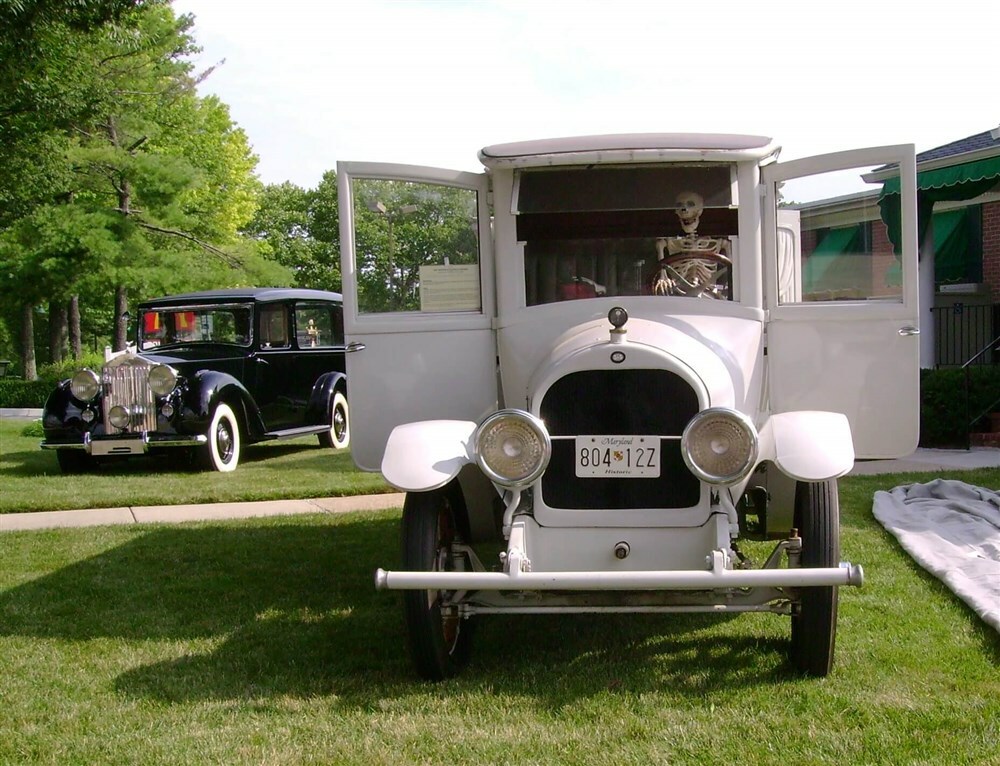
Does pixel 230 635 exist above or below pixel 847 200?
below

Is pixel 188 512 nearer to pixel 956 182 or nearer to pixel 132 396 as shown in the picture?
pixel 132 396

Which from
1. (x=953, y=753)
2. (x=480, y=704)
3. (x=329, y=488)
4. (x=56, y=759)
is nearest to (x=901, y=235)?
(x=953, y=753)

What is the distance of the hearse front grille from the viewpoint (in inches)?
440

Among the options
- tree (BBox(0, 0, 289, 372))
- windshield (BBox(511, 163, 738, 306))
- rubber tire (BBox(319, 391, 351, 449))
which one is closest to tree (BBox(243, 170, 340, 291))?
tree (BBox(0, 0, 289, 372))

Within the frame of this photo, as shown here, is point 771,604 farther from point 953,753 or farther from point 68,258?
point 68,258

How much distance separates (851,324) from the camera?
5203 mm

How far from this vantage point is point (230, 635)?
5184mm

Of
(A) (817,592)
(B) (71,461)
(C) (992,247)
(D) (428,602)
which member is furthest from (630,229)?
(C) (992,247)

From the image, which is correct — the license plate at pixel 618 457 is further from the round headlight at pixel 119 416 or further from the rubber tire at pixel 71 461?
the rubber tire at pixel 71 461

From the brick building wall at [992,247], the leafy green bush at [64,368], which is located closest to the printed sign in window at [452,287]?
the brick building wall at [992,247]

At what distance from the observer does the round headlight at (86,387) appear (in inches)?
445

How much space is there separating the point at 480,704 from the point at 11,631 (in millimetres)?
2645

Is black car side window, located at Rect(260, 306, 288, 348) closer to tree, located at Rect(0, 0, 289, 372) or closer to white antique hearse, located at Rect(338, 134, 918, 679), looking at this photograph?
white antique hearse, located at Rect(338, 134, 918, 679)

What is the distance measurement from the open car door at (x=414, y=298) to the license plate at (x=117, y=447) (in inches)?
243
